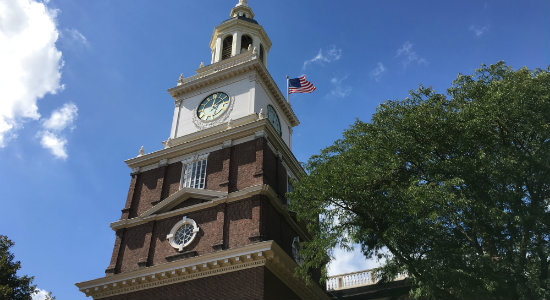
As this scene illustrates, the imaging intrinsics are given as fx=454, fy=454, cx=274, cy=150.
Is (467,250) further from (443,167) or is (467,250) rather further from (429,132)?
(429,132)

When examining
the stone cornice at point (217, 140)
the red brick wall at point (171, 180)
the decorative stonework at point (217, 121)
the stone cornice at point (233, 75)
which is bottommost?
the red brick wall at point (171, 180)

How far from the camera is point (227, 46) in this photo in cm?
3462

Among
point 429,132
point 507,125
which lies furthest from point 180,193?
point 507,125

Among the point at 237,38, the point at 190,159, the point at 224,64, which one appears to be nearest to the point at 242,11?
the point at 237,38

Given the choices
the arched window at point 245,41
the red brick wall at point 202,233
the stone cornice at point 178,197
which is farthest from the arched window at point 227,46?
the red brick wall at point 202,233

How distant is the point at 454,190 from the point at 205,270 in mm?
11692

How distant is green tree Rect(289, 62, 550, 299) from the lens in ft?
52.5

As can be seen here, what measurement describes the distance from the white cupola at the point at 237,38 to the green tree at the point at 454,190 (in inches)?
627

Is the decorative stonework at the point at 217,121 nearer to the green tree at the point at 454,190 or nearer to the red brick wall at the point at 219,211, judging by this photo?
the red brick wall at the point at 219,211

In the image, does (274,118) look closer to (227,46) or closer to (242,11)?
(227,46)

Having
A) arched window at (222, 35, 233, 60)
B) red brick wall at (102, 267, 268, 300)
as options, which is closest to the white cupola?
arched window at (222, 35, 233, 60)

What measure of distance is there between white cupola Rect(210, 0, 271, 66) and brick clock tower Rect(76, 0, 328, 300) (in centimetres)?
189

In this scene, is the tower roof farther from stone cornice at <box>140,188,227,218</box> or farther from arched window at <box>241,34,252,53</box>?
stone cornice at <box>140,188,227,218</box>

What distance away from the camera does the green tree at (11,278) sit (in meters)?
29.8
